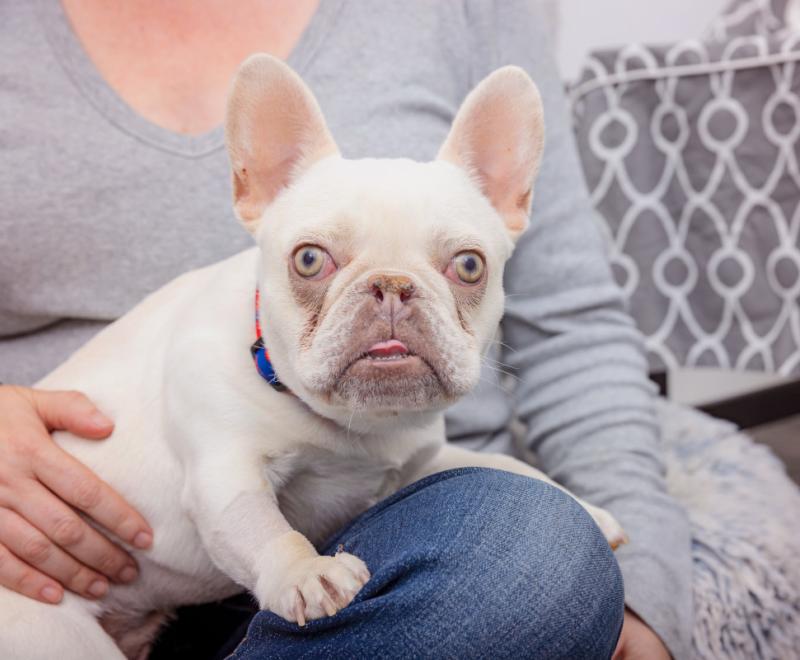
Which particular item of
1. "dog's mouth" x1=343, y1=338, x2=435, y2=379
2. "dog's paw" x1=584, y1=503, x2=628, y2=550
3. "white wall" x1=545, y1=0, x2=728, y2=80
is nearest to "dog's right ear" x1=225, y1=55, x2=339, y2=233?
"dog's mouth" x1=343, y1=338, x2=435, y2=379

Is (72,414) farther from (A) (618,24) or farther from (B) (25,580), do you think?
(A) (618,24)

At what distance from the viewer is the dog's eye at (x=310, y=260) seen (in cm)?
72

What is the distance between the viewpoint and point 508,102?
0.82 meters

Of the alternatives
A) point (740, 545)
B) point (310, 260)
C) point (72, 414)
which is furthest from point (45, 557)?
point (740, 545)

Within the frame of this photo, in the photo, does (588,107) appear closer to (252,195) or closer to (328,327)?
(252,195)

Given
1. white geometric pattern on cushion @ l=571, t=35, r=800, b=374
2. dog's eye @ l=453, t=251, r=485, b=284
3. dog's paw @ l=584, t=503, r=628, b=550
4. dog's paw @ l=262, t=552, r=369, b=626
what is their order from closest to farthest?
dog's paw @ l=262, t=552, r=369, b=626 → dog's eye @ l=453, t=251, r=485, b=284 → dog's paw @ l=584, t=503, r=628, b=550 → white geometric pattern on cushion @ l=571, t=35, r=800, b=374

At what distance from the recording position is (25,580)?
0.79 meters

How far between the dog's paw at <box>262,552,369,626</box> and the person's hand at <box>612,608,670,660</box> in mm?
338

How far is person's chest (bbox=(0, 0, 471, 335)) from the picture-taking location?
38.9 inches

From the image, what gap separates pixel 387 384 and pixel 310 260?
14 cm

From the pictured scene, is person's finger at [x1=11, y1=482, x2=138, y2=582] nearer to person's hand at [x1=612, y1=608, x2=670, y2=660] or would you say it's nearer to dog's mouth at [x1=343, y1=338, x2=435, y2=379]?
dog's mouth at [x1=343, y1=338, x2=435, y2=379]

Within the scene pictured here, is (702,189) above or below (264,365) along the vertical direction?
below

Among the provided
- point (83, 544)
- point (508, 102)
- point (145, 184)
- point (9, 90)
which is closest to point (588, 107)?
point (508, 102)

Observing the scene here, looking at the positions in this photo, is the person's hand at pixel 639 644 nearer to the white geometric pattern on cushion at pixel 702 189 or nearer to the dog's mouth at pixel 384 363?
the dog's mouth at pixel 384 363
